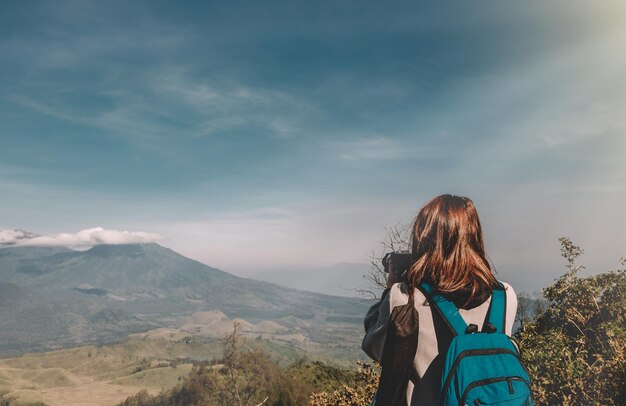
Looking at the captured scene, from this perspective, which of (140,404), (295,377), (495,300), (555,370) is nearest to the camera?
(495,300)

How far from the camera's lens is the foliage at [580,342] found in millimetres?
7961

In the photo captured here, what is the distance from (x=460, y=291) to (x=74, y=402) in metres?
198

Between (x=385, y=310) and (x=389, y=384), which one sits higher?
(x=385, y=310)

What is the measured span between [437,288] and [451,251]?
0.90ft

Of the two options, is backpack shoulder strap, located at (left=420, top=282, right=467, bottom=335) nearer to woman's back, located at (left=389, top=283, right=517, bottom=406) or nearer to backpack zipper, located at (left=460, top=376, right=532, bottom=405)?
woman's back, located at (left=389, top=283, right=517, bottom=406)

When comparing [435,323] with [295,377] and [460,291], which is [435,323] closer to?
[460,291]

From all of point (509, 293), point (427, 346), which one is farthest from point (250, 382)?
point (427, 346)

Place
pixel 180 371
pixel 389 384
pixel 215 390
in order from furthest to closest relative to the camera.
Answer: pixel 180 371 < pixel 215 390 < pixel 389 384

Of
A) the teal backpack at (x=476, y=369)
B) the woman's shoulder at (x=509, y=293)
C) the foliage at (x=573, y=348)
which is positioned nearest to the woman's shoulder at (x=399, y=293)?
the teal backpack at (x=476, y=369)

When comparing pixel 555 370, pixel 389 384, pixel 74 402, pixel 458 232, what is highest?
pixel 458 232

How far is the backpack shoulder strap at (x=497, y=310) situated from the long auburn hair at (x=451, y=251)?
0.17ft

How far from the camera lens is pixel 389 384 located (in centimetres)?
238

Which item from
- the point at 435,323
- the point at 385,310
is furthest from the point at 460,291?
the point at 385,310

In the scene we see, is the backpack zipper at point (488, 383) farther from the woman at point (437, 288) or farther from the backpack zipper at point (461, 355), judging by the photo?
the woman at point (437, 288)
